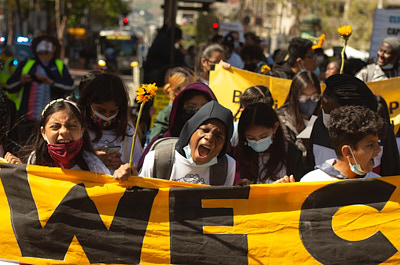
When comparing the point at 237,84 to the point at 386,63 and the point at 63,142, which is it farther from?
the point at 63,142

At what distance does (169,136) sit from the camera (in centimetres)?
496

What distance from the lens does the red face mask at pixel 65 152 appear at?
404 cm

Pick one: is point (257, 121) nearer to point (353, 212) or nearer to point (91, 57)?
point (353, 212)

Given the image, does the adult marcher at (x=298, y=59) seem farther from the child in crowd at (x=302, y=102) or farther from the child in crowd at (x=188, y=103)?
the child in crowd at (x=188, y=103)

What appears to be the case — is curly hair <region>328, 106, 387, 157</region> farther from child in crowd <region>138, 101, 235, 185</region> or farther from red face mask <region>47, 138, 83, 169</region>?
red face mask <region>47, 138, 83, 169</region>

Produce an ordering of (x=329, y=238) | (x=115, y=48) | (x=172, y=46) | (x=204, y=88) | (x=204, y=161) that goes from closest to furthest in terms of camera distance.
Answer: (x=329, y=238) → (x=204, y=161) → (x=204, y=88) → (x=172, y=46) → (x=115, y=48)

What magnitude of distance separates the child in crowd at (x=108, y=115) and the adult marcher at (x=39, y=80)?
297cm

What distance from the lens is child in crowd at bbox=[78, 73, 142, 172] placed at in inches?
196

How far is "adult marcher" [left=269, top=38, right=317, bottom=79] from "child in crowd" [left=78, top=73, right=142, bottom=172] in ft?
10.6

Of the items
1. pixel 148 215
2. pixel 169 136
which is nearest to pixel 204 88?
pixel 169 136

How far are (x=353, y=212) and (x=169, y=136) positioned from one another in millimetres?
1636

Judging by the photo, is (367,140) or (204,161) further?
(204,161)

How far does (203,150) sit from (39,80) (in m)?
4.64

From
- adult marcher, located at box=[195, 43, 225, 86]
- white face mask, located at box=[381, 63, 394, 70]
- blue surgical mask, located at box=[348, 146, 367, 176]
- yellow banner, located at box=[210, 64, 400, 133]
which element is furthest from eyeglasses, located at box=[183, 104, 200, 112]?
white face mask, located at box=[381, 63, 394, 70]
